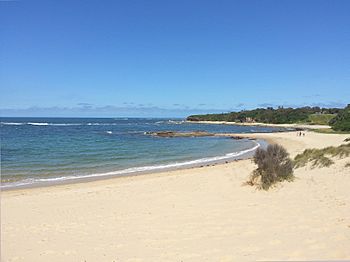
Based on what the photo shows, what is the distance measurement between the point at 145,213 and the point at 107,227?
1.53m

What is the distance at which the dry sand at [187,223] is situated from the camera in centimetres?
644

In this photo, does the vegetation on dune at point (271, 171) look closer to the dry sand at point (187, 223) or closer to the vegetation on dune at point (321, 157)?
the dry sand at point (187, 223)

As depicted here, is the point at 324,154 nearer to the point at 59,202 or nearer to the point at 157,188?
the point at 157,188

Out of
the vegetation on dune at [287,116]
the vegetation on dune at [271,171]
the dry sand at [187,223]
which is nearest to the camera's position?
the dry sand at [187,223]

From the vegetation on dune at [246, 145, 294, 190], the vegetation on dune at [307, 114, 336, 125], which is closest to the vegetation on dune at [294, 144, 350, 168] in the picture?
the vegetation on dune at [246, 145, 294, 190]

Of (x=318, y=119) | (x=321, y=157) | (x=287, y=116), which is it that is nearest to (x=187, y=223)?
(x=321, y=157)

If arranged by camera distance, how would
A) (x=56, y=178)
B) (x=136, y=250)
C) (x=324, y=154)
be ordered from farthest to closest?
1. (x=56, y=178)
2. (x=324, y=154)
3. (x=136, y=250)

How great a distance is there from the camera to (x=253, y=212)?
9086 mm

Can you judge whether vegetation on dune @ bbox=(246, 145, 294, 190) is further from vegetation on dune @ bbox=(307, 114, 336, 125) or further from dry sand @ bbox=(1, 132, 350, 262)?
vegetation on dune @ bbox=(307, 114, 336, 125)

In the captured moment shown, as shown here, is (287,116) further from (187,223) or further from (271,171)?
(187,223)

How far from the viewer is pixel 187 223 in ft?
27.9

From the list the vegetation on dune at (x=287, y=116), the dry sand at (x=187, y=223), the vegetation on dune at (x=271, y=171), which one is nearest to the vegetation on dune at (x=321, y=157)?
the dry sand at (x=187, y=223)

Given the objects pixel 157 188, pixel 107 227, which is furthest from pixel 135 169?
pixel 107 227

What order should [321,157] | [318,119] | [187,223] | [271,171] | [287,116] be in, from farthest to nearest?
1. [287,116]
2. [318,119]
3. [321,157]
4. [271,171]
5. [187,223]
